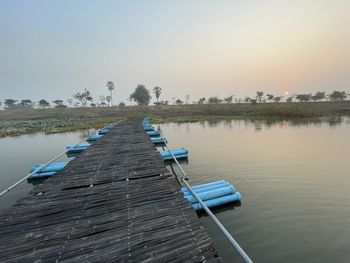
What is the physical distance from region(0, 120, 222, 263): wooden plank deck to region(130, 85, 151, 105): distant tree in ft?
309

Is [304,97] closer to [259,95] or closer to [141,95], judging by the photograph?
[259,95]

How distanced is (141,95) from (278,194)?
94.1 metres

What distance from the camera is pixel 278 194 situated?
8.79 meters

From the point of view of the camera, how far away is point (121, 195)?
5941 mm

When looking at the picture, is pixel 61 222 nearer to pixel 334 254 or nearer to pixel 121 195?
pixel 121 195

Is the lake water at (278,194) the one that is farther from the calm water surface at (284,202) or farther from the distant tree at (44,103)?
the distant tree at (44,103)

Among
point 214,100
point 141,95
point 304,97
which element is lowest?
point 214,100

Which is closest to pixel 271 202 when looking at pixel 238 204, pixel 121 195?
pixel 238 204

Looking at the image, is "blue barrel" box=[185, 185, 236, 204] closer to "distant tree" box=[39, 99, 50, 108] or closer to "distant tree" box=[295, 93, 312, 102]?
"distant tree" box=[295, 93, 312, 102]

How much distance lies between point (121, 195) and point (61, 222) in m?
1.67

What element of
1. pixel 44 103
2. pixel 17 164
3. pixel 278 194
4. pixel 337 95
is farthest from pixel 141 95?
pixel 278 194

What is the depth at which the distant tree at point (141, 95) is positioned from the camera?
98.9m

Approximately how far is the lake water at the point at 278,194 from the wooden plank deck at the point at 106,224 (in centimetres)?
218

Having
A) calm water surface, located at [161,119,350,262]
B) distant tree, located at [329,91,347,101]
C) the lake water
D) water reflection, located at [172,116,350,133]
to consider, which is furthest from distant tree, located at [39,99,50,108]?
distant tree, located at [329,91,347,101]
